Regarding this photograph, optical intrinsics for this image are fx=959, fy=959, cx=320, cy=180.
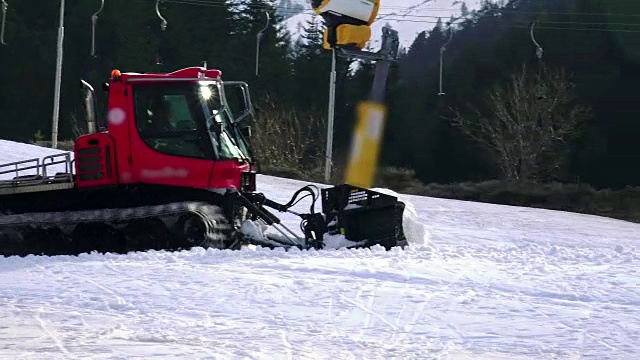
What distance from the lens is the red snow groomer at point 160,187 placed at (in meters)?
12.0

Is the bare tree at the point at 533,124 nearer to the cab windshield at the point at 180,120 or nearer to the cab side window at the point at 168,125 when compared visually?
the cab windshield at the point at 180,120

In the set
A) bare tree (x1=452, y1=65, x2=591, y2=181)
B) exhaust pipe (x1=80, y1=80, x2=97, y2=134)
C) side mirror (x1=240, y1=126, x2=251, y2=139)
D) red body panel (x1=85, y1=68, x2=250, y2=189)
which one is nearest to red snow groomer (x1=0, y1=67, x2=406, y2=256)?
red body panel (x1=85, y1=68, x2=250, y2=189)

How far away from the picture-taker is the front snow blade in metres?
12.4

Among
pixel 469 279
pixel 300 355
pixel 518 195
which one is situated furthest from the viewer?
pixel 518 195

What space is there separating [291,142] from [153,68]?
13.4 meters

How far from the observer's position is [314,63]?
52.2 meters

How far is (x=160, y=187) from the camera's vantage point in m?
12.2

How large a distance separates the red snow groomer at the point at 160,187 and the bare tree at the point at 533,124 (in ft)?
85.1

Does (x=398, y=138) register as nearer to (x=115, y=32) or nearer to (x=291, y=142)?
(x=291, y=142)

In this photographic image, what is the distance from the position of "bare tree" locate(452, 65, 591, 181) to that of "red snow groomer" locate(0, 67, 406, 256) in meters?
25.9

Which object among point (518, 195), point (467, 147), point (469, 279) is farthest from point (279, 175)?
point (469, 279)

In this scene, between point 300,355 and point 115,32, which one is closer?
point 300,355

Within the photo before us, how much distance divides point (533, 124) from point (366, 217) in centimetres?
2723

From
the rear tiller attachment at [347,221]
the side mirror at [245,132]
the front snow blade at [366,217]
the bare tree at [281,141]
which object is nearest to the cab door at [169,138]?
the rear tiller attachment at [347,221]
